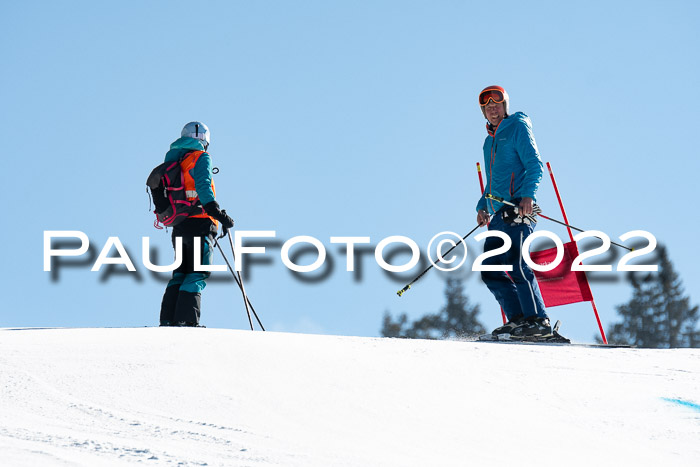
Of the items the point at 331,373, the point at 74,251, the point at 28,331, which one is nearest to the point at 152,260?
the point at 74,251

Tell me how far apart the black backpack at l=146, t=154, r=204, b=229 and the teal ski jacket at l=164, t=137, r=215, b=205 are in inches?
3.6

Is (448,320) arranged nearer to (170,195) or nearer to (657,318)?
(657,318)

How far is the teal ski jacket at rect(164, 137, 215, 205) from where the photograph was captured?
7141 mm

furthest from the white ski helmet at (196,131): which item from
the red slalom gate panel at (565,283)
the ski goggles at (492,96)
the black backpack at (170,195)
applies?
the red slalom gate panel at (565,283)

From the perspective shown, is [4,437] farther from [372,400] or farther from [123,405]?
[372,400]

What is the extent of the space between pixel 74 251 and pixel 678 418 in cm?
512

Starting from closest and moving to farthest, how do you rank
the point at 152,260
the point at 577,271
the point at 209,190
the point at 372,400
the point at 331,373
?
1. the point at 372,400
2. the point at 331,373
3. the point at 209,190
4. the point at 152,260
5. the point at 577,271

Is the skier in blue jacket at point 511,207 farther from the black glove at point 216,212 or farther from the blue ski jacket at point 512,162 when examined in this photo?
the black glove at point 216,212

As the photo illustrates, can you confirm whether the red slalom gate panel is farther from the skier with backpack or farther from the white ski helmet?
the white ski helmet

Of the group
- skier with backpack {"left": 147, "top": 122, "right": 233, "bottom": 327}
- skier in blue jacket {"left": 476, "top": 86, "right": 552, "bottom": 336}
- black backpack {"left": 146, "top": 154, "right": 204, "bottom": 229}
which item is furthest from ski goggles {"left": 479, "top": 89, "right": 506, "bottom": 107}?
black backpack {"left": 146, "top": 154, "right": 204, "bottom": 229}

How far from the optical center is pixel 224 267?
732cm

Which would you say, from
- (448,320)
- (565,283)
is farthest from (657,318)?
(565,283)

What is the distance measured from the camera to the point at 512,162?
7.09 metres

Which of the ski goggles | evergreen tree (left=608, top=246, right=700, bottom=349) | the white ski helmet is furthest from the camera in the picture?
evergreen tree (left=608, top=246, right=700, bottom=349)
